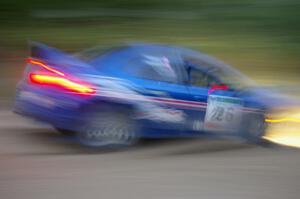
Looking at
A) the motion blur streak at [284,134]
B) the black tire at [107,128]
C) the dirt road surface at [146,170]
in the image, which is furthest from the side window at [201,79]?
the motion blur streak at [284,134]

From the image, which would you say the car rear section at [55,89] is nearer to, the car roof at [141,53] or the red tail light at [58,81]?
the red tail light at [58,81]

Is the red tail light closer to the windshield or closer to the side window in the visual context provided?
the side window

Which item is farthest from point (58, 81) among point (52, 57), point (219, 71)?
point (219, 71)

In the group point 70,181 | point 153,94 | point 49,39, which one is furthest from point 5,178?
point 49,39

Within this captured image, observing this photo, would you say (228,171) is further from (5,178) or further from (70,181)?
(5,178)

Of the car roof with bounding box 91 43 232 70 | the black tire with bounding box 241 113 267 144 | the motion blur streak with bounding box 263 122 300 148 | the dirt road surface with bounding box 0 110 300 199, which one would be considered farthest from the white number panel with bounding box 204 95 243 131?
the motion blur streak with bounding box 263 122 300 148

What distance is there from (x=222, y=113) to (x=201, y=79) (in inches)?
21.4

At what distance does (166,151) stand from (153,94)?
0.81 metres

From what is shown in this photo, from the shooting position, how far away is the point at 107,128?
725cm

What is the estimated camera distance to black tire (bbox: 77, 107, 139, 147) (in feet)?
23.4

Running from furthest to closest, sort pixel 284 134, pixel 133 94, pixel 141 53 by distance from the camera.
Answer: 1. pixel 284 134
2. pixel 141 53
3. pixel 133 94

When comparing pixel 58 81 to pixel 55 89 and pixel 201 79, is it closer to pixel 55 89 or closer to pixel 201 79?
pixel 55 89

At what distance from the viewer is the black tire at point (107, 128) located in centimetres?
714

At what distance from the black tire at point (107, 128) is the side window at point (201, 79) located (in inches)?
39.7
